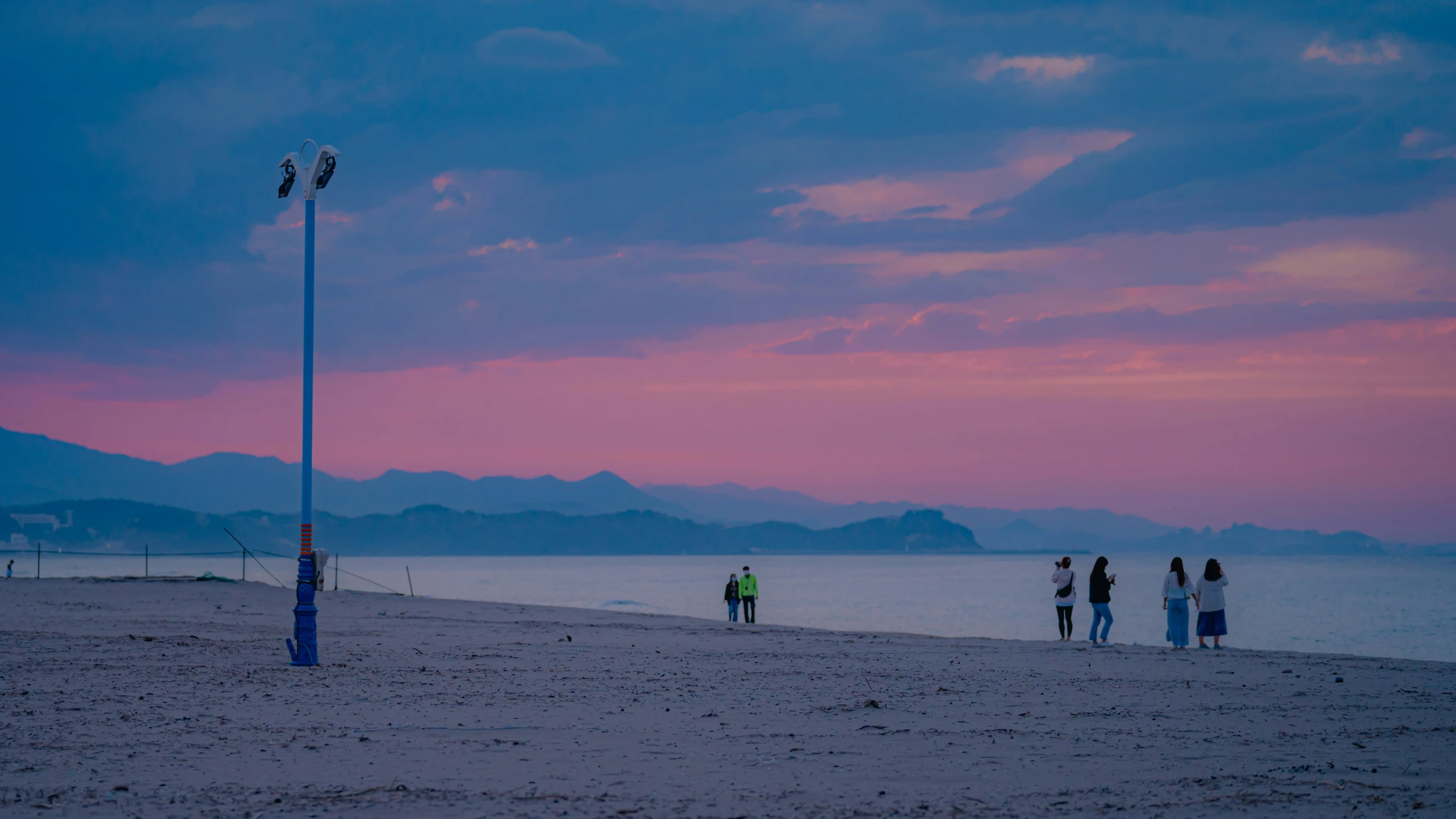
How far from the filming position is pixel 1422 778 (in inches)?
341

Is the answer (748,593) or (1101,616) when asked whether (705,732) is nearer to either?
(1101,616)

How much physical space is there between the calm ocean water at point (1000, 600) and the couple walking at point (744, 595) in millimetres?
8375

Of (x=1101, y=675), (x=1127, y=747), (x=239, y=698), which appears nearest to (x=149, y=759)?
(x=239, y=698)

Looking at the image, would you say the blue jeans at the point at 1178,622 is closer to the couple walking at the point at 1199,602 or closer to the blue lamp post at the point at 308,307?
the couple walking at the point at 1199,602

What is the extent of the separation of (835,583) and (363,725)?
113675 mm

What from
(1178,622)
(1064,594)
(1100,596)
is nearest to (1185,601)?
(1178,622)

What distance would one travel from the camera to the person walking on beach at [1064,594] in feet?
76.8

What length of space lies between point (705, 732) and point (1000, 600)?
255 feet

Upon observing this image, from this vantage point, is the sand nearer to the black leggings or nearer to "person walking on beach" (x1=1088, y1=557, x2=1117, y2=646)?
"person walking on beach" (x1=1088, y1=557, x2=1117, y2=646)

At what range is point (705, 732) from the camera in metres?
10.9

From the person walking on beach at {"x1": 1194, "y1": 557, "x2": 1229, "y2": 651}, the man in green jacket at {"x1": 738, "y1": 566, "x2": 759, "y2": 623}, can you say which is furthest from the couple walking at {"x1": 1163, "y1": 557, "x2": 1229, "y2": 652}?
the man in green jacket at {"x1": 738, "y1": 566, "x2": 759, "y2": 623}

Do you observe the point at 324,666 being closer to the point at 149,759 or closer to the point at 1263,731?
the point at 149,759

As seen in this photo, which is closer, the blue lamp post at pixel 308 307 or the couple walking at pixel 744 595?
the blue lamp post at pixel 308 307

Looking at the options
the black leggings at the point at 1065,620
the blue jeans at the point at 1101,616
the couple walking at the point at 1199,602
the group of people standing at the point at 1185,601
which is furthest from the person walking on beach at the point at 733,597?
the couple walking at the point at 1199,602
